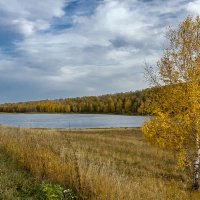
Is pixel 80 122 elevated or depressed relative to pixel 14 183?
depressed

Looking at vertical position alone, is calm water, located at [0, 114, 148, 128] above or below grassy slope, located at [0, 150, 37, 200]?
below

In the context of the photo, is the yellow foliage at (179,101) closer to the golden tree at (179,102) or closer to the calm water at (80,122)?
the golden tree at (179,102)

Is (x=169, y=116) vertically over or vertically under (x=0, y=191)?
over

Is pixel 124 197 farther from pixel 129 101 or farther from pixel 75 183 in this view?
pixel 129 101

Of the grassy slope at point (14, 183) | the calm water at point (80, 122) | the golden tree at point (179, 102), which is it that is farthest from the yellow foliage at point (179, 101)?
the calm water at point (80, 122)

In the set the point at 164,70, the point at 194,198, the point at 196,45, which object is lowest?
the point at 194,198

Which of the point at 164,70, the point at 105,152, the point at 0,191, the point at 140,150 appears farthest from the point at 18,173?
the point at 140,150

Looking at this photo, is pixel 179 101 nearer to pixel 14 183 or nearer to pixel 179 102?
pixel 179 102

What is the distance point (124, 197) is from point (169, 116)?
11.3 m

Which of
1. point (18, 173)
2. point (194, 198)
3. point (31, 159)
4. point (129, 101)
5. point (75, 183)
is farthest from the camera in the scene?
point (129, 101)

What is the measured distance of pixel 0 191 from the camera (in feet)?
24.0

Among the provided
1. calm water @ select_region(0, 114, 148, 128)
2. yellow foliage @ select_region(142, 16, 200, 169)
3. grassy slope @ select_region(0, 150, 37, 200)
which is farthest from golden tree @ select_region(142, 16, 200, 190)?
calm water @ select_region(0, 114, 148, 128)

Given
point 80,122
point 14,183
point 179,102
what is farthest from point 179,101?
point 80,122

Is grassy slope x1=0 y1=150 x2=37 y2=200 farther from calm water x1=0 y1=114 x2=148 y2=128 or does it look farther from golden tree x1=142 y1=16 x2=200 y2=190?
calm water x1=0 y1=114 x2=148 y2=128
